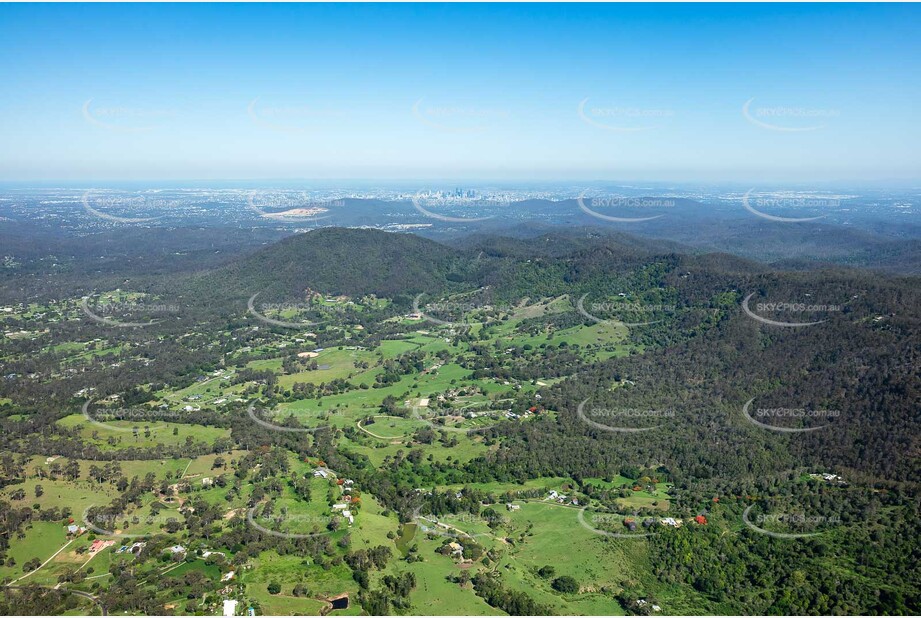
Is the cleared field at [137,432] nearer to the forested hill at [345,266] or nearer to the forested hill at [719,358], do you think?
the forested hill at [719,358]

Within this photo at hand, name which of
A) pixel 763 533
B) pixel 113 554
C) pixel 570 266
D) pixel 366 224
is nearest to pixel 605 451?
pixel 763 533

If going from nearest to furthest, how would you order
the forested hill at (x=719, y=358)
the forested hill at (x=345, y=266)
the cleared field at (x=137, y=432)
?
the forested hill at (x=719, y=358) < the cleared field at (x=137, y=432) < the forested hill at (x=345, y=266)

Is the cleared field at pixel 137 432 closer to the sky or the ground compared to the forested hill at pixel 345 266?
closer to the ground

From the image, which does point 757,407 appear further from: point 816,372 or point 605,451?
point 605,451

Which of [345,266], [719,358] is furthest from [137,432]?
[345,266]

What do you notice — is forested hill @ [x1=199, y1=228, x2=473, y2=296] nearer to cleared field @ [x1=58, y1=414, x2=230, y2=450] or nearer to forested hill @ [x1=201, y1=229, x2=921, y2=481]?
forested hill @ [x1=201, y1=229, x2=921, y2=481]

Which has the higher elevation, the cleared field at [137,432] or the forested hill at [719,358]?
the forested hill at [719,358]

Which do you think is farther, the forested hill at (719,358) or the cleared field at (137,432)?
the cleared field at (137,432)

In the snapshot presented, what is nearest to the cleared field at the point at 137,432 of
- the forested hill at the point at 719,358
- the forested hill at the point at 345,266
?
the forested hill at the point at 719,358

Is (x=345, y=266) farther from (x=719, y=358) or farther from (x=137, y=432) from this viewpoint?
(x=719, y=358)

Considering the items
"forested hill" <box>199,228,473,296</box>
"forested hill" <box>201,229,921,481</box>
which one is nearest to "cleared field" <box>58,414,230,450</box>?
"forested hill" <box>201,229,921,481</box>

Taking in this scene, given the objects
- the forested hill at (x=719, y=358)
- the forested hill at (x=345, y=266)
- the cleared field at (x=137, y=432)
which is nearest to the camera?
the forested hill at (x=719, y=358)
